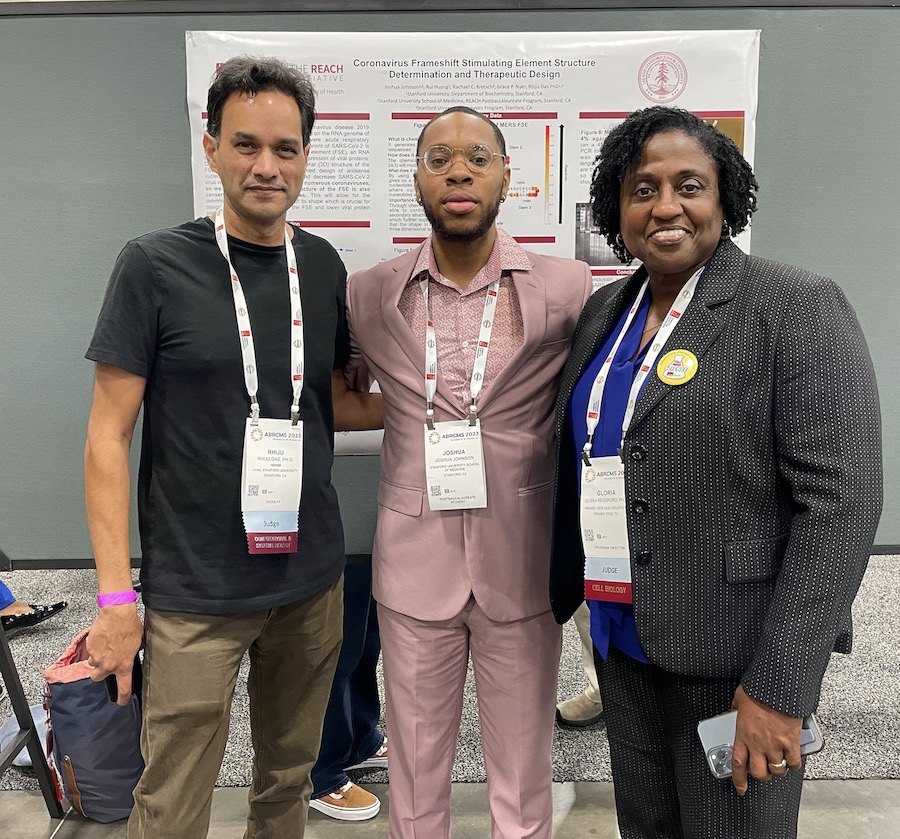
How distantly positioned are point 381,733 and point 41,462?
4.76 feet

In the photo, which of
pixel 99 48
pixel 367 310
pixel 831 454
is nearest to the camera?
pixel 831 454

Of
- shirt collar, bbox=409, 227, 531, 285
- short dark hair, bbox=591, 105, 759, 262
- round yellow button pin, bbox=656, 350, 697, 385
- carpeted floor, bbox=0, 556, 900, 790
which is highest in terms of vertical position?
short dark hair, bbox=591, 105, 759, 262

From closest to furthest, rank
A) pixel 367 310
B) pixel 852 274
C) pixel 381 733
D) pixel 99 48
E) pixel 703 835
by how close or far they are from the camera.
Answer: pixel 703 835 → pixel 367 310 → pixel 99 48 → pixel 852 274 → pixel 381 733

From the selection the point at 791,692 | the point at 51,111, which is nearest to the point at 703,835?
the point at 791,692

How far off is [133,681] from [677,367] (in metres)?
1.25

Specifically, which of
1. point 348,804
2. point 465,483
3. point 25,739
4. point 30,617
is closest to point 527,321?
point 465,483

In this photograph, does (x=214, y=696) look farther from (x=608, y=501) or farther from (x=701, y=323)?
(x=701, y=323)

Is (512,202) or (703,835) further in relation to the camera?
(512,202)

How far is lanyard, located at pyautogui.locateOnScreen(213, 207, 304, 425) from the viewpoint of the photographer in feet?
5.07

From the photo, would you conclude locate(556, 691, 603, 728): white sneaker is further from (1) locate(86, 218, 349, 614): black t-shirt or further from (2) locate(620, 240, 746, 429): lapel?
(2) locate(620, 240, 746, 429): lapel

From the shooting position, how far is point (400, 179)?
7.82 ft

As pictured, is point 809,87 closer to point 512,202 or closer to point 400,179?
point 512,202

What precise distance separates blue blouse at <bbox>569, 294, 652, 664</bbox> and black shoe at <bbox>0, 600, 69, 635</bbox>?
3.05 metres

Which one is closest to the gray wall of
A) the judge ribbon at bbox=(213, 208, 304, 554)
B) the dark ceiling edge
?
the dark ceiling edge
